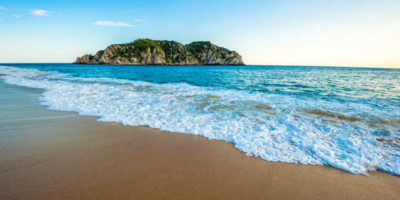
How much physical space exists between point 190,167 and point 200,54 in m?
170

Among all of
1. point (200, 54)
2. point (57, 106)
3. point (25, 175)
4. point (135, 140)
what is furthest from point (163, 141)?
point (200, 54)

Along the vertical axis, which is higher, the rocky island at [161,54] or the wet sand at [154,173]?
the rocky island at [161,54]

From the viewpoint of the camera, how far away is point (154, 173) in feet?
9.86

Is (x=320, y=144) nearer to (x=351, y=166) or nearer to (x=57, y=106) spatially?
(x=351, y=166)

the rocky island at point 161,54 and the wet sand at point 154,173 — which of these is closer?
the wet sand at point 154,173

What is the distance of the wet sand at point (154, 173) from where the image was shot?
2557 mm

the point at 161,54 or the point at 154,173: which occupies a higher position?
the point at 161,54

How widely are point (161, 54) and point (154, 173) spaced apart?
483ft

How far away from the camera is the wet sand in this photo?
2.56 m

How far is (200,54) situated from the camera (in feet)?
551

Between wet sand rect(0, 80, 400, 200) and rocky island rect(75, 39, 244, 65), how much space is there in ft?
451

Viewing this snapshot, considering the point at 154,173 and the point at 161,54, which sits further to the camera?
Result: the point at 161,54

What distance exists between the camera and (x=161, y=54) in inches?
5605

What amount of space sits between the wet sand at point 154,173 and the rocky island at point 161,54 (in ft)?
451
